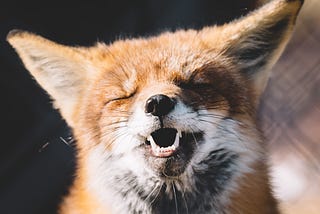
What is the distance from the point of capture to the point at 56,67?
925mm

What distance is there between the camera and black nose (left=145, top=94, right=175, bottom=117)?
78 centimetres

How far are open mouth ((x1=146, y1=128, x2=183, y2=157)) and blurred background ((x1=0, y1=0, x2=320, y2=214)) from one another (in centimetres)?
20

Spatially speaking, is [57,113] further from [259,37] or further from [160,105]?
[259,37]

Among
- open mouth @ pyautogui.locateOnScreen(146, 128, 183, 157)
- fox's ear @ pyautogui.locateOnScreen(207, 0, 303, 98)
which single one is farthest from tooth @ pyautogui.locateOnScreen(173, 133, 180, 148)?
fox's ear @ pyautogui.locateOnScreen(207, 0, 303, 98)

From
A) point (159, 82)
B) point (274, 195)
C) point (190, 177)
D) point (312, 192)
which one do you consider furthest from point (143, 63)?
point (312, 192)

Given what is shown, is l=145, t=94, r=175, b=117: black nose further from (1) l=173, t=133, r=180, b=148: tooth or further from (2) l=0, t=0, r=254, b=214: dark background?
(2) l=0, t=0, r=254, b=214: dark background

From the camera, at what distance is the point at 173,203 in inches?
34.3

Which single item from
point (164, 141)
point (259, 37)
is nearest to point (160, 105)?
point (164, 141)

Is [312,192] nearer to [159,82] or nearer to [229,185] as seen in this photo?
[229,185]

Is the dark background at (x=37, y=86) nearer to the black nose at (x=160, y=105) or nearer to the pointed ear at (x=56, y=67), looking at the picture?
the pointed ear at (x=56, y=67)

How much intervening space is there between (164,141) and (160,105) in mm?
60

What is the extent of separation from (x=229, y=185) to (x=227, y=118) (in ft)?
0.36

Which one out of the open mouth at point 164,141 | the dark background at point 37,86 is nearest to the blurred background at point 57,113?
the dark background at point 37,86

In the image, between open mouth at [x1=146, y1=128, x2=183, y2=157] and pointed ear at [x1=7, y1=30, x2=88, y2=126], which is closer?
open mouth at [x1=146, y1=128, x2=183, y2=157]
